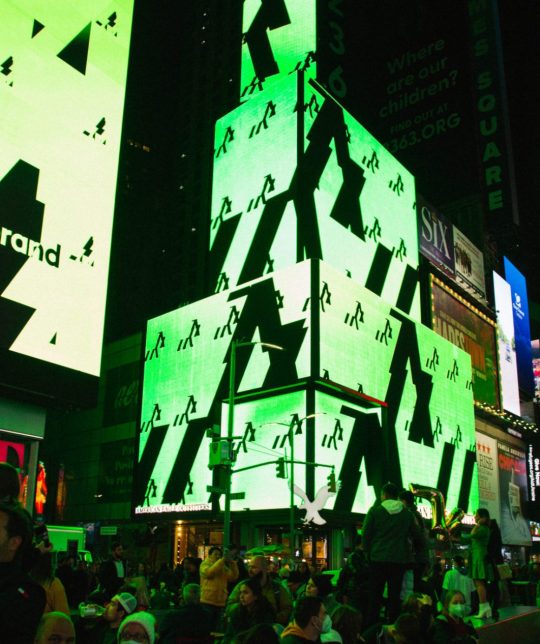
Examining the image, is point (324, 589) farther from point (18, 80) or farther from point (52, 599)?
point (18, 80)

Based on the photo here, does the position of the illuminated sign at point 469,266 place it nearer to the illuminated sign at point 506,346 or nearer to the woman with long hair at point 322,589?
the illuminated sign at point 506,346

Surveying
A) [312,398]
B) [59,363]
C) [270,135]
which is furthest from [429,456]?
[59,363]

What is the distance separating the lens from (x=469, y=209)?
71.6 metres

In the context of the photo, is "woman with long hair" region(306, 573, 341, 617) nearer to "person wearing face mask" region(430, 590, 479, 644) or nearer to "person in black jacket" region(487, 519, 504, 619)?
"person wearing face mask" region(430, 590, 479, 644)

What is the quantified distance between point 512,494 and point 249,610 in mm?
65718

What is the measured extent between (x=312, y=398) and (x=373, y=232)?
1530 centimetres

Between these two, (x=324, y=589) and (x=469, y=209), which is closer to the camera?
(x=324, y=589)

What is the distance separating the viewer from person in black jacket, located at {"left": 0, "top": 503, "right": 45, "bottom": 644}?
11.3ft

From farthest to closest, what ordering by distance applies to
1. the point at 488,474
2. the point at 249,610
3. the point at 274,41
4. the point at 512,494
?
the point at 512,494, the point at 488,474, the point at 274,41, the point at 249,610

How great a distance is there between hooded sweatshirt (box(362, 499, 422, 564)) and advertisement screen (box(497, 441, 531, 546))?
59259 millimetres

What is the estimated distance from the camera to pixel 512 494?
222ft

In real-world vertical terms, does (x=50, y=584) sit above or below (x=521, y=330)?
below

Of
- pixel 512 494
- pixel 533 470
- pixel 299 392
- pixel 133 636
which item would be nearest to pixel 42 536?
pixel 133 636

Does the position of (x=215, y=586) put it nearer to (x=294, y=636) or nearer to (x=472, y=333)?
(x=294, y=636)
